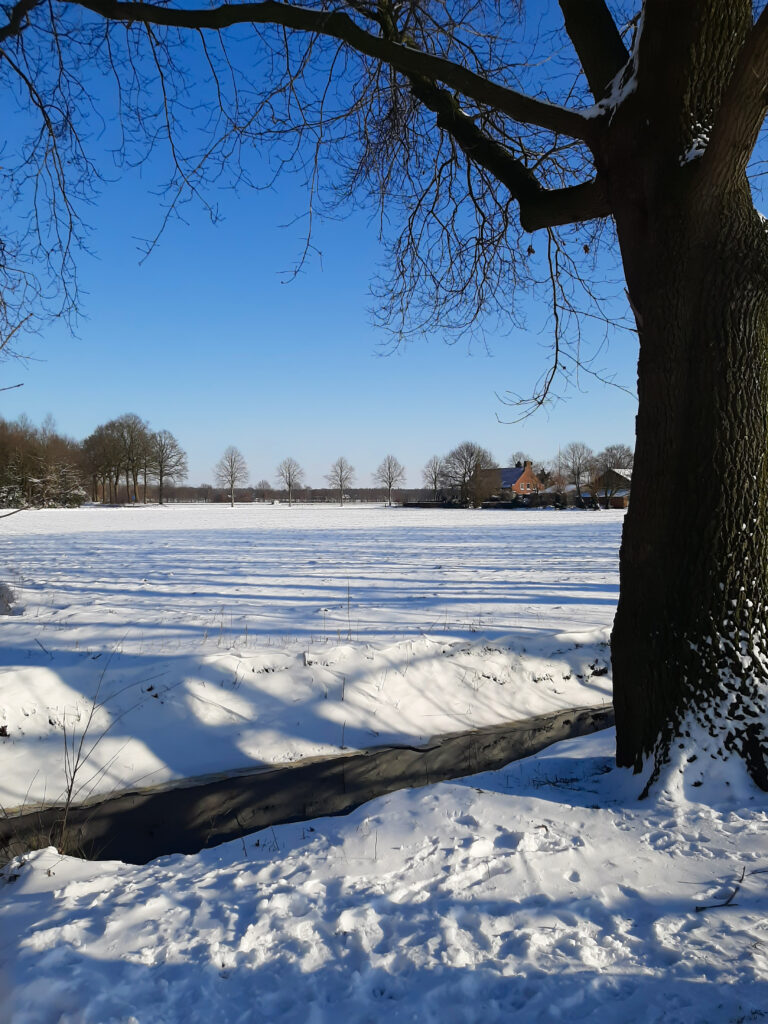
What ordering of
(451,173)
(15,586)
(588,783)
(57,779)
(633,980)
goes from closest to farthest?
(633,980) < (588,783) < (57,779) < (451,173) < (15,586)

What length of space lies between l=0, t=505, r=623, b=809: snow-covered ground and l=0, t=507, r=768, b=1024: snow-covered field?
30mm

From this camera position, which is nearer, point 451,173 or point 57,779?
point 57,779

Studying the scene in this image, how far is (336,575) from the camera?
12680 mm

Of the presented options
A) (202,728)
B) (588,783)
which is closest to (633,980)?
(588,783)

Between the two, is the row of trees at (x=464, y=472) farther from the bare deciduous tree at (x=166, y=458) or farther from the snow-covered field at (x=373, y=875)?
the snow-covered field at (x=373, y=875)

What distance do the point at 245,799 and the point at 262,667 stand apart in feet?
5.57

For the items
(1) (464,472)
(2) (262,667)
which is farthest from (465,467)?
(2) (262,667)

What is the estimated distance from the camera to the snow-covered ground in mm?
5367

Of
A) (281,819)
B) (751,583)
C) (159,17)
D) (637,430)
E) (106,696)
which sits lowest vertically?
(281,819)

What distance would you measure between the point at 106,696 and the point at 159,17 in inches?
225

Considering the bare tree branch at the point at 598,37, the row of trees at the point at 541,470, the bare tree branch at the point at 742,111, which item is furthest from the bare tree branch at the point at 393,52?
the row of trees at the point at 541,470

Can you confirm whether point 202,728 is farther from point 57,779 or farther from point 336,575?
point 336,575

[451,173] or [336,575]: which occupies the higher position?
[451,173]

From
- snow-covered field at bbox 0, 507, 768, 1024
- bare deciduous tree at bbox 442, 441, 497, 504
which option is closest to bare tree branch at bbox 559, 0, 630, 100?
snow-covered field at bbox 0, 507, 768, 1024
